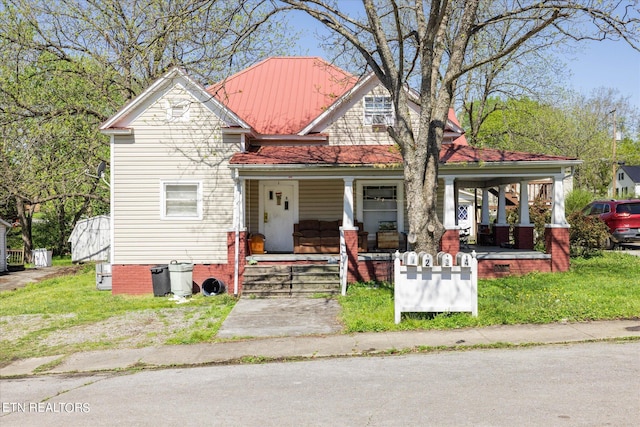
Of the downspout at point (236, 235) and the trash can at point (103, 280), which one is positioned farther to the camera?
the trash can at point (103, 280)

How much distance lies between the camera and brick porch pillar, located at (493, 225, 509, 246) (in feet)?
67.4

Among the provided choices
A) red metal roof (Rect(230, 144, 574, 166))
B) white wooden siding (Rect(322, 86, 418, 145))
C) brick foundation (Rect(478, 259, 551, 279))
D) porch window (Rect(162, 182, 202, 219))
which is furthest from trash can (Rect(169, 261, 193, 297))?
Result: brick foundation (Rect(478, 259, 551, 279))

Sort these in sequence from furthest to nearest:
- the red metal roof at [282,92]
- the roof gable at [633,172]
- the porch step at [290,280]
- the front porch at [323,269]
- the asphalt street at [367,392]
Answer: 1. the roof gable at [633,172]
2. the red metal roof at [282,92]
3. the front porch at [323,269]
4. the porch step at [290,280]
5. the asphalt street at [367,392]

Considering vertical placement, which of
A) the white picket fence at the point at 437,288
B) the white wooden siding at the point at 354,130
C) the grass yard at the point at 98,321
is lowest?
the grass yard at the point at 98,321

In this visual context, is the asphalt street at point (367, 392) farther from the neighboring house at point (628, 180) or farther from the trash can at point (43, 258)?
the neighboring house at point (628, 180)

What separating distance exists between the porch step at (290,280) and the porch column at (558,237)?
Result: 19.7 feet

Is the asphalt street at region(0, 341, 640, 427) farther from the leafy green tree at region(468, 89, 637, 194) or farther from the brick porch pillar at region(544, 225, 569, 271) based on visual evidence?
the leafy green tree at region(468, 89, 637, 194)

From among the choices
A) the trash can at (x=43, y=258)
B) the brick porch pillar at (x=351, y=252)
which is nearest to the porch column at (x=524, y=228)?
the brick porch pillar at (x=351, y=252)

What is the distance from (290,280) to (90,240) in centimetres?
2090

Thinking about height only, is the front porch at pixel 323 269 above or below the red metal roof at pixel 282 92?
below

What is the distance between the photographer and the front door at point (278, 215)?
752 inches

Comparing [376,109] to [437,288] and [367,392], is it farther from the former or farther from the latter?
[367,392]

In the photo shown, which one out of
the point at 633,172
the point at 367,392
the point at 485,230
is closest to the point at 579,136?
the point at 633,172

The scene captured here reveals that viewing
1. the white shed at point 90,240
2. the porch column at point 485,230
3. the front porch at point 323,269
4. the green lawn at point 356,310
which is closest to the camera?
the green lawn at point 356,310
